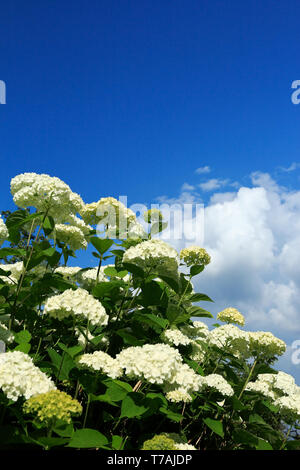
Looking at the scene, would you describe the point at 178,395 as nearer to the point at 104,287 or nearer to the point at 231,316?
the point at 104,287

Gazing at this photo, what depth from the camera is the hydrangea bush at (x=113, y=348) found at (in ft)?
9.37

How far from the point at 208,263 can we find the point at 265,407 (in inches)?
82.2

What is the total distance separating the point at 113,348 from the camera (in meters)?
4.24

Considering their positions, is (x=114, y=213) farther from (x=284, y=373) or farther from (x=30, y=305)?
(x=284, y=373)

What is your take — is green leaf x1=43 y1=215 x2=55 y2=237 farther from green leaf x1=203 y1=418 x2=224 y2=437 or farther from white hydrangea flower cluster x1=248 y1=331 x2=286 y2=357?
white hydrangea flower cluster x1=248 y1=331 x2=286 y2=357

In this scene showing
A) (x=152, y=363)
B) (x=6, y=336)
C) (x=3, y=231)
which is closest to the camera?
(x=152, y=363)

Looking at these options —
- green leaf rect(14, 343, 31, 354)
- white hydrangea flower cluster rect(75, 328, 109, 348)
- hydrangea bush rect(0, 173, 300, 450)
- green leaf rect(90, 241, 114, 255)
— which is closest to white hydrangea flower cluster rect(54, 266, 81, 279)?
hydrangea bush rect(0, 173, 300, 450)

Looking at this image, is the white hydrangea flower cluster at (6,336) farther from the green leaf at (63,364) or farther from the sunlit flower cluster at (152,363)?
the sunlit flower cluster at (152,363)

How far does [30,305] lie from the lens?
13.3 feet

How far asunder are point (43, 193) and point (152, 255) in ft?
4.74

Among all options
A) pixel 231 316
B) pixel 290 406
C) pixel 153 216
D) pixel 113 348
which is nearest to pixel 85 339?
pixel 113 348

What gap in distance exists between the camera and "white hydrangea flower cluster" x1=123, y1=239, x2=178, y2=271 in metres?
4.30

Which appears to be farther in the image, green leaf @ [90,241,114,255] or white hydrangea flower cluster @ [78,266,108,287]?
white hydrangea flower cluster @ [78,266,108,287]
